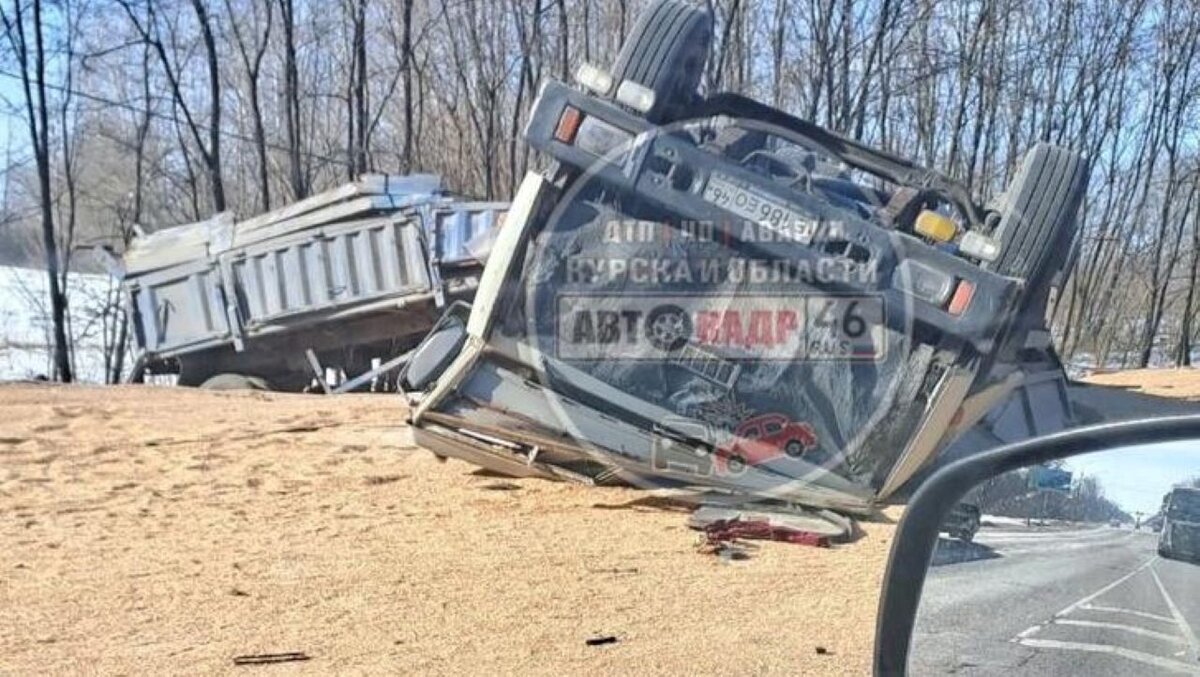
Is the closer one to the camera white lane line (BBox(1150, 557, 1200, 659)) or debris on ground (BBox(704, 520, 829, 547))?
white lane line (BBox(1150, 557, 1200, 659))

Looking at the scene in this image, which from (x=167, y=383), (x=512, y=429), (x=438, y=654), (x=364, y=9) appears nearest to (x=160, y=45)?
(x=364, y=9)

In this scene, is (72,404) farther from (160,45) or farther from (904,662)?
(160,45)

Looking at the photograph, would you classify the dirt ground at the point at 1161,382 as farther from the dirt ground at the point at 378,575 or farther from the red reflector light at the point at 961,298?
the dirt ground at the point at 378,575

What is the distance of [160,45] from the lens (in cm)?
2450

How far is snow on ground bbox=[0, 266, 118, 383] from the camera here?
23.0 m

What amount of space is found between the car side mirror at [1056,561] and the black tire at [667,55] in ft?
15.3

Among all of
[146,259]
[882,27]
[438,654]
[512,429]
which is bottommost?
[438,654]

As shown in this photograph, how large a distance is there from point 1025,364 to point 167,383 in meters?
12.3

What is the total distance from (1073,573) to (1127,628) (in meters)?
0.12

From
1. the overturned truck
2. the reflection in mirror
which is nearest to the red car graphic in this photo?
the overturned truck

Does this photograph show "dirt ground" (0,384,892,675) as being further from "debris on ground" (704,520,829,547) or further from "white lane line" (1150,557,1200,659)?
"white lane line" (1150,557,1200,659)

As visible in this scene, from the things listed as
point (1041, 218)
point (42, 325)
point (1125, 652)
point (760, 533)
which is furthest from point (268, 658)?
point (42, 325)

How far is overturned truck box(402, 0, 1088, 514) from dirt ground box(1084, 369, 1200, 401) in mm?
10144

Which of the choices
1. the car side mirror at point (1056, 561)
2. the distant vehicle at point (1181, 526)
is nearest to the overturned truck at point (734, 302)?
the car side mirror at point (1056, 561)
